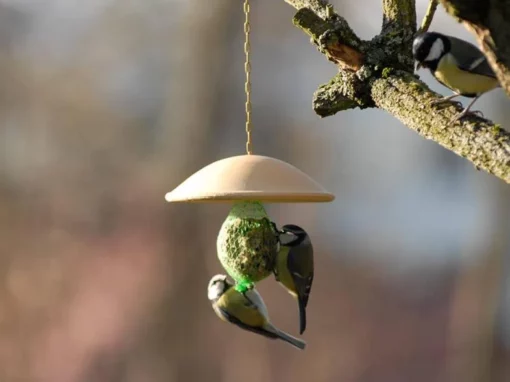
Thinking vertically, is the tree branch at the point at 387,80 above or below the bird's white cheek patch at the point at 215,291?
above

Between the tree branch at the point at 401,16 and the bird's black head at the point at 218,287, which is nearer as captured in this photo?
the tree branch at the point at 401,16

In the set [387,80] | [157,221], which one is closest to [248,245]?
[387,80]

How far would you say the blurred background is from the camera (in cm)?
448

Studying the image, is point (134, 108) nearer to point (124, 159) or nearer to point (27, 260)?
point (124, 159)

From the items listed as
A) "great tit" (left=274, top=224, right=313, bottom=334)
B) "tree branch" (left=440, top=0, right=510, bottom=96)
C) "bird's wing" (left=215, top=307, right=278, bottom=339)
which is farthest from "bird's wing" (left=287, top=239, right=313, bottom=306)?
"tree branch" (left=440, top=0, right=510, bottom=96)

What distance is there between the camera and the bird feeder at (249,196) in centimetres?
128

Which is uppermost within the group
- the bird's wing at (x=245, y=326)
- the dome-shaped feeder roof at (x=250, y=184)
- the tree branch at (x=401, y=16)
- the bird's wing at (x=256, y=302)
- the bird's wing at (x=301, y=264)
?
the tree branch at (x=401, y=16)

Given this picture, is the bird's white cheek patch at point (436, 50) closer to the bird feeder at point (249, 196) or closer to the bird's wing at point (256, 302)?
the bird feeder at point (249, 196)

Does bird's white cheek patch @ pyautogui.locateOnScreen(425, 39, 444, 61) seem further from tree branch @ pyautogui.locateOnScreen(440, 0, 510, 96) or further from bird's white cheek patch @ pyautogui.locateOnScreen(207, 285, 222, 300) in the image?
bird's white cheek patch @ pyautogui.locateOnScreen(207, 285, 222, 300)

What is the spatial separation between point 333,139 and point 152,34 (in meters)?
1.45

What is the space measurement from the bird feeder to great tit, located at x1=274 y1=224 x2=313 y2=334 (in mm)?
26

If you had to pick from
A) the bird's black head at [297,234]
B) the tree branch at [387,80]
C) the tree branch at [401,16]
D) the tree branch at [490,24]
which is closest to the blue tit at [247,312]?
the bird's black head at [297,234]

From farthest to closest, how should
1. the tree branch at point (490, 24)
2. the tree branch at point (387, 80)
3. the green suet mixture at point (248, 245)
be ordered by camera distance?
the green suet mixture at point (248, 245) → the tree branch at point (387, 80) → the tree branch at point (490, 24)

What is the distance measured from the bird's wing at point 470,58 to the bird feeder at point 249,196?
358mm
